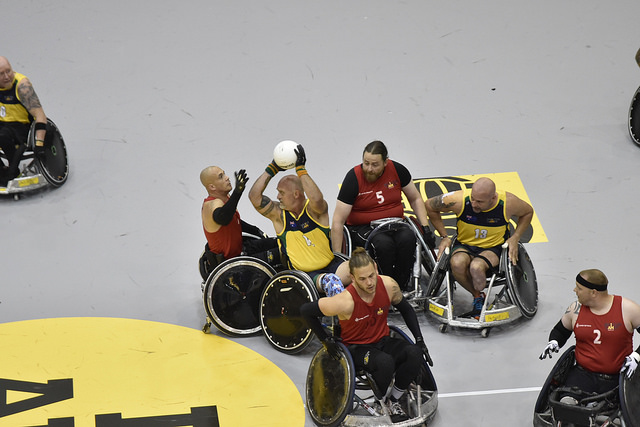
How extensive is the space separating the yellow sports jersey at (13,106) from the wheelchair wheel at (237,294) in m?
3.26

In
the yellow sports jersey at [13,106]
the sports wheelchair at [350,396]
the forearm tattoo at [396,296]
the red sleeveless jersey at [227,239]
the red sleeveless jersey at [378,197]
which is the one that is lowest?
the sports wheelchair at [350,396]

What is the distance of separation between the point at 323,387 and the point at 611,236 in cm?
392

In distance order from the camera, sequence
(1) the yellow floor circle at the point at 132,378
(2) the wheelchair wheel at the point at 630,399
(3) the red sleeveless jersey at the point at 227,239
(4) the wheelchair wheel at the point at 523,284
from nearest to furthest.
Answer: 1. (2) the wheelchair wheel at the point at 630,399
2. (1) the yellow floor circle at the point at 132,378
3. (4) the wheelchair wheel at the point at 523,284
4. (3) the red sleeveless jersey at the point at 227,239

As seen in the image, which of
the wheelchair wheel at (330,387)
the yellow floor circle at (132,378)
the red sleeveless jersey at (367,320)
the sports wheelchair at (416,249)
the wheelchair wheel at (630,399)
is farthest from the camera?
the sports wheelchair at (416,249)

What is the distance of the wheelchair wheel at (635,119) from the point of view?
1157 centimetres

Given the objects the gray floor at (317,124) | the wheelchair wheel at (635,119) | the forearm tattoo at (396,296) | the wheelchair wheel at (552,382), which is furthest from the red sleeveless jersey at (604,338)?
the wheelchair wheel at (635,119)

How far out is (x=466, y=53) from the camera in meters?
13.4

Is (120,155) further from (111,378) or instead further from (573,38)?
(573,38)

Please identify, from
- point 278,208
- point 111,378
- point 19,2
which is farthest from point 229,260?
point 19,2

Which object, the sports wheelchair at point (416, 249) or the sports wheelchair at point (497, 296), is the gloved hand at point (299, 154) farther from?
the sports wheelchair at point (497, 296)

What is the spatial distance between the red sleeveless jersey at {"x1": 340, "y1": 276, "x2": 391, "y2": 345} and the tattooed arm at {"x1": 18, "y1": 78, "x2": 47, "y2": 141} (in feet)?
14.7

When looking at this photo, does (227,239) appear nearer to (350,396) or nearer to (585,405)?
(350,396)

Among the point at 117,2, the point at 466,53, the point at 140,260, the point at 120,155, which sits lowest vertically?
the point at 140,260

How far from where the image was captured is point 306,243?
8.90 metres
